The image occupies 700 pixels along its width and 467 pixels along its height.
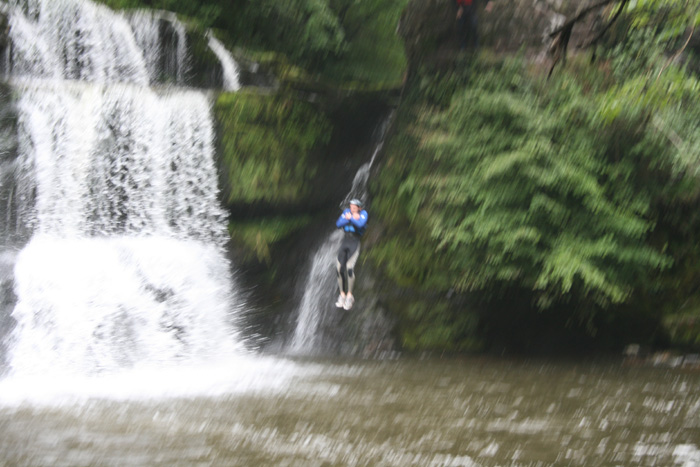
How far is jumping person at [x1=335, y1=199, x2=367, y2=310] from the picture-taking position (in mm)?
9805

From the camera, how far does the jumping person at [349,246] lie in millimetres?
9805

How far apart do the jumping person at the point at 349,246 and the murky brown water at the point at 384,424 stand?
1.76 metres

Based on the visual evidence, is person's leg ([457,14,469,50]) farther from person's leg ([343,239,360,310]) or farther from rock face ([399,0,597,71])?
person's leg ([343,239,360,310])

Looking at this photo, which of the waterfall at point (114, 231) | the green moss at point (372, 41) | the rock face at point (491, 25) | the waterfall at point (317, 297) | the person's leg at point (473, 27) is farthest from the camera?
the green moss at point (372, 41)

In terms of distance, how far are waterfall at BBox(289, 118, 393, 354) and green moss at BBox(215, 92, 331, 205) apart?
0.96m

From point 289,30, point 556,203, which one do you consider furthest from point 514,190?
point 289,30

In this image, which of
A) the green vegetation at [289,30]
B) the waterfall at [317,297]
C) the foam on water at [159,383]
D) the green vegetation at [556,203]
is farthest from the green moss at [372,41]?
the foam on water at [159,383]

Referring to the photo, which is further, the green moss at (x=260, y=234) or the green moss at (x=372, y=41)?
the green moss at (x=372, y=41)

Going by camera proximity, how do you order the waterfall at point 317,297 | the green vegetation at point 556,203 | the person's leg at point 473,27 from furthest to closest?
the person's leg at point 473,27 → the waterfall at point 317,297 → the green vegetation at point 556,203

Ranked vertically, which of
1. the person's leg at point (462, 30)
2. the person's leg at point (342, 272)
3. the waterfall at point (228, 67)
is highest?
the person's leg at point (462, 30)

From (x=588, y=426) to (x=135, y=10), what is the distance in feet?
38.2

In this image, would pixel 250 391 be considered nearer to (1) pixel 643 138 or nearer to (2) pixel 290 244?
(2) pixel 290 244

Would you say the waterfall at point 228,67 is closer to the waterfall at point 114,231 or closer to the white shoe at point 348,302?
the waterfall at point 114,231

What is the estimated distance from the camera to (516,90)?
10305 mm
